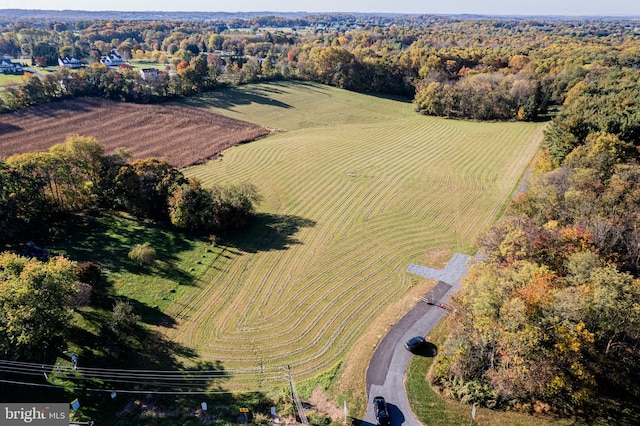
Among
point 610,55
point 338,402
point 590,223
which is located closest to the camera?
point 338,402

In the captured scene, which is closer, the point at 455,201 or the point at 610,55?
the point at 455,201

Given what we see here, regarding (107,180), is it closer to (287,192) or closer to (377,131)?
(287,192)

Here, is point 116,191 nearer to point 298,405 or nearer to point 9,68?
point 298,405

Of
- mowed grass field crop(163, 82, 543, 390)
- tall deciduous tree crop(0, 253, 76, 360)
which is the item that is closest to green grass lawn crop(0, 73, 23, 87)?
mowed grass field crop(163, 82, 543, 390)

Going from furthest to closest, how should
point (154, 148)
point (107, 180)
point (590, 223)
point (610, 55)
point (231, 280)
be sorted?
point (610, 55) < point (154, 148) < point (107, 180) < point (231, 280) < point (590, 223)

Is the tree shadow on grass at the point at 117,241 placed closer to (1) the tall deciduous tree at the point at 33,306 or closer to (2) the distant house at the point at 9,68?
(1) the tall deciduous tree at the point at 33,306

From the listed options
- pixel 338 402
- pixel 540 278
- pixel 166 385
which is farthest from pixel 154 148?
pixel 540 278

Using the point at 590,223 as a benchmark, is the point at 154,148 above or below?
below
